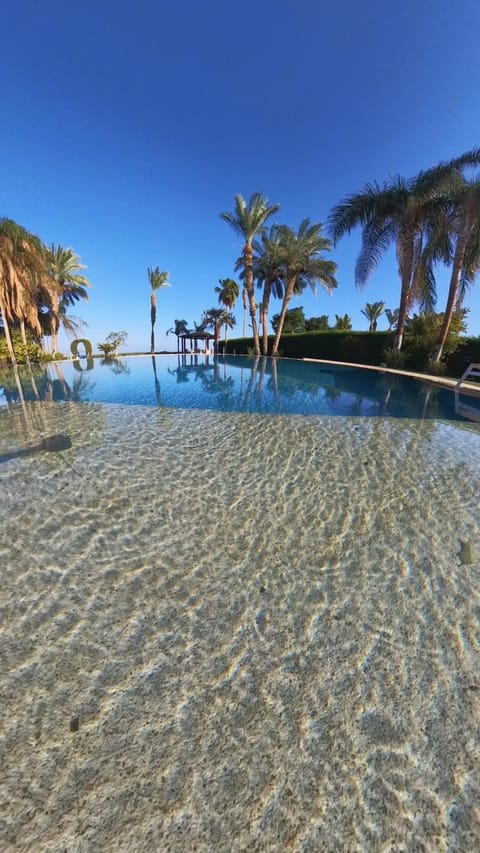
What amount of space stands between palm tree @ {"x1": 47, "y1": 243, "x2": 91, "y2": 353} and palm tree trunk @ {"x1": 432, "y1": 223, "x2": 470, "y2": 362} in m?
24.9

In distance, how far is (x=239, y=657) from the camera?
1987 mm

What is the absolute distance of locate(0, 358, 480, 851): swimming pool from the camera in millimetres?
1312

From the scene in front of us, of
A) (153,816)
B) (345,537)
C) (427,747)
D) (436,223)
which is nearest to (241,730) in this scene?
(153,816)

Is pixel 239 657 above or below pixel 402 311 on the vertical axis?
below

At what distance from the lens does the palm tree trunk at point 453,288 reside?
42.3 feet

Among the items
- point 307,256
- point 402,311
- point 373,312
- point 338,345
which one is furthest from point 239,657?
point 373,312

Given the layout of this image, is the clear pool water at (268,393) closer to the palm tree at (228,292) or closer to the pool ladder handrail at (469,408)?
the pool ladder handrail at (469,408)

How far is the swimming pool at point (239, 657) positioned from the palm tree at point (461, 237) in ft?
41.8

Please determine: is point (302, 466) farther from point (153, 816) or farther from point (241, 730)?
point (153, 816)

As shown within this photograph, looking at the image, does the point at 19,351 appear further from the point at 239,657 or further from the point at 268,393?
the point at 239,657

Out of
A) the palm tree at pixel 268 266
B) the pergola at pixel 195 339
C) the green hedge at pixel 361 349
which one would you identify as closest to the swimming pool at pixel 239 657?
the green hedge at pixel 361 349

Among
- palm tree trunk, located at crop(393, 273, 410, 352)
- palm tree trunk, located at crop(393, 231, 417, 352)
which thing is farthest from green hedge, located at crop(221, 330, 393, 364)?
palm tree trunk, located at crop(393, 231, 417, 352)

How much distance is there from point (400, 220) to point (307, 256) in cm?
770

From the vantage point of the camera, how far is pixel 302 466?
4.88 m
